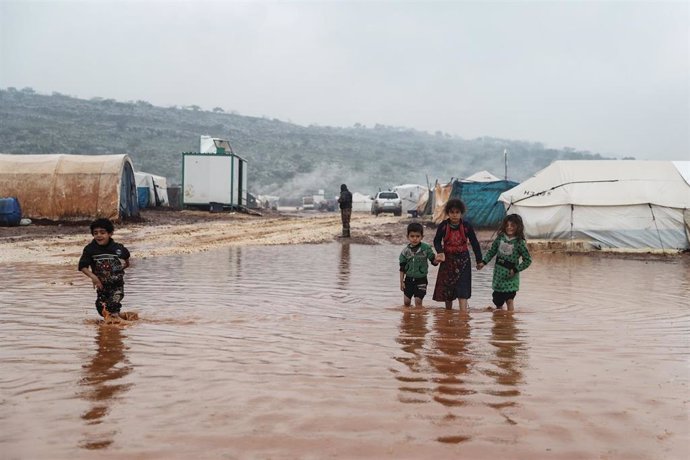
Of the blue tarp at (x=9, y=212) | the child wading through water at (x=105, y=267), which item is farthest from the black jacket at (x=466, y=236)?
the blue tarp at (x=9, y=212)

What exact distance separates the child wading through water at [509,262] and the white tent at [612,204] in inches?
471

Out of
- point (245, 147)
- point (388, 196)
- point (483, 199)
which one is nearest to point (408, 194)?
point (388, 196)

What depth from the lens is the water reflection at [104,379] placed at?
3611 millimetres

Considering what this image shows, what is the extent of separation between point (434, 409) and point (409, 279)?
4.24m

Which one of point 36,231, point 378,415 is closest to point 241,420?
point 378,415

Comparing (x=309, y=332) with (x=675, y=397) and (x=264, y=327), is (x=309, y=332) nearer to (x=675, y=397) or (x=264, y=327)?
(x=264, y=327)

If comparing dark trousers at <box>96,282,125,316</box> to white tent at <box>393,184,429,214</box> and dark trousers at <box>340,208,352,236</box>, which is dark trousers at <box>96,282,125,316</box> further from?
white tent at <box>393,184,429,214</box>

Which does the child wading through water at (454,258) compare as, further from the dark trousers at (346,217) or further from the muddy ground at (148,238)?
the dark trousers at (346,217)

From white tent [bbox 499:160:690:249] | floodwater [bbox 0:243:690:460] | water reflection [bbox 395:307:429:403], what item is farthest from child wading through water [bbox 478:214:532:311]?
white tent [bbox 499:160:690:249]

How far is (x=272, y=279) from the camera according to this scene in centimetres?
1101

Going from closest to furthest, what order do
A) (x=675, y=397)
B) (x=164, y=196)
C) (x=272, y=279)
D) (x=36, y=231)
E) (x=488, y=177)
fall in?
(x=675, y=397)
(x=272, y=279)
(x=36, y=231)
(x=488, y=177)
(x=164, y=196)

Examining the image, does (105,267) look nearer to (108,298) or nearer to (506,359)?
(108,298)

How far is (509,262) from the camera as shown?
8.25m

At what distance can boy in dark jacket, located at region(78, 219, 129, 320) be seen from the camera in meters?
7.01
